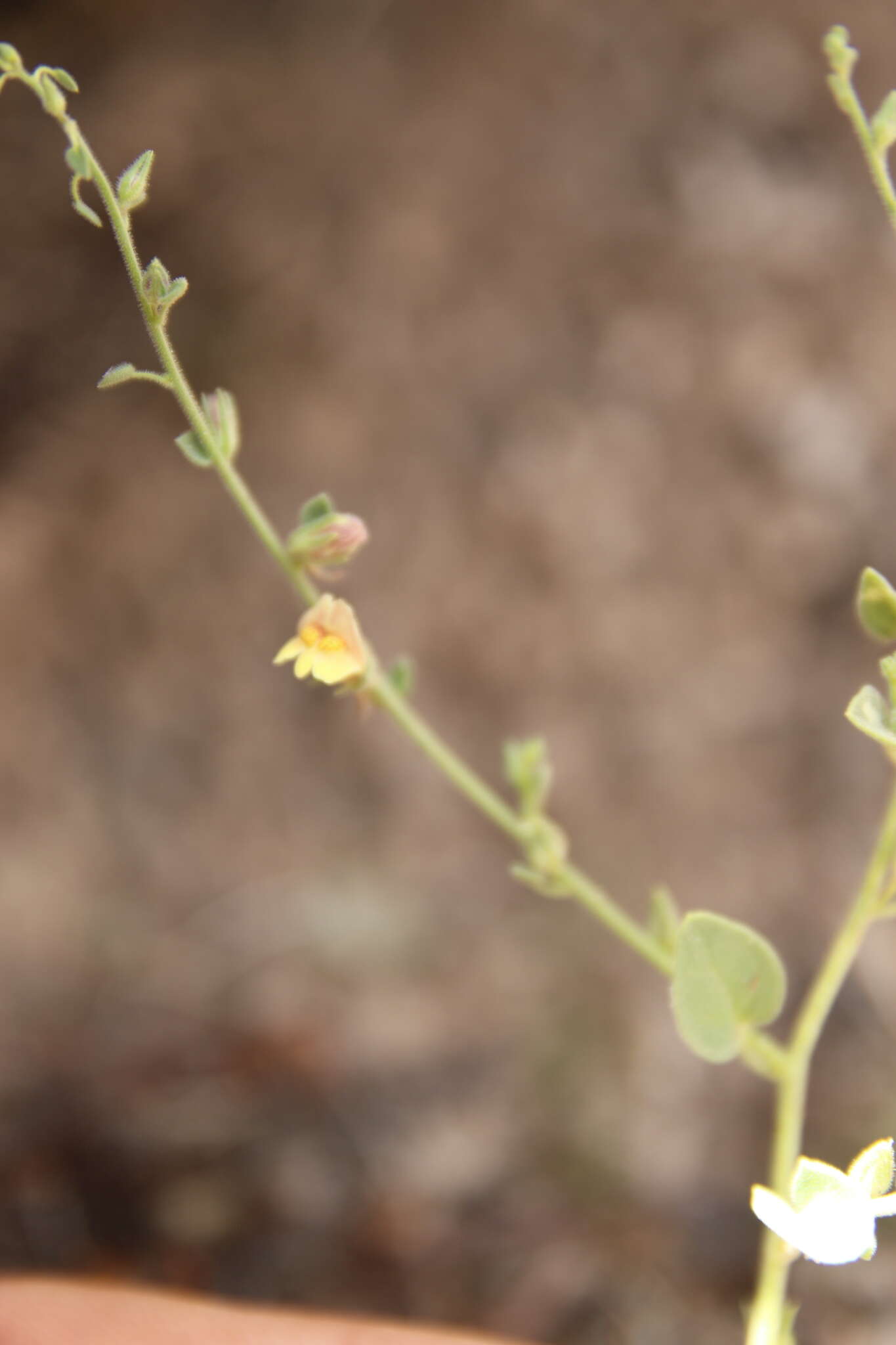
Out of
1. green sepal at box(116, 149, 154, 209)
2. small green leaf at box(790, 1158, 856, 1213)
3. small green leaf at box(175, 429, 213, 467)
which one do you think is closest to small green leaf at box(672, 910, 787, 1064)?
small green leaf at box(790, 1158, 856, 1213)

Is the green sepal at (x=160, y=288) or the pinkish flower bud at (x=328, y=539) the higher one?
the green sepal at (x=160, y=288)

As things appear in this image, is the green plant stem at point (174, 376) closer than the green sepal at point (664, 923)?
Yes

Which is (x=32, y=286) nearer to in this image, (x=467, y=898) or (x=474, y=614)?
(x=474, y=614)

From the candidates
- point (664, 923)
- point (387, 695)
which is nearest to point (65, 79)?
point (387, 695)

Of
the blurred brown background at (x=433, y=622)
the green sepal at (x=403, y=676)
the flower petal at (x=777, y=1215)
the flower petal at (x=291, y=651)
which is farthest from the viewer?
the blurred brown background at (x=433, y=622)

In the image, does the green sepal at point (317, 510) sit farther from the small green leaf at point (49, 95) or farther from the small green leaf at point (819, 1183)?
the small green leaf at point (819, 1183)

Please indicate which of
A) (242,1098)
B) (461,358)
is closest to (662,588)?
(461,358)

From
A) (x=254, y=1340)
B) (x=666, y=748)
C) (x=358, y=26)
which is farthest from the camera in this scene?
(x=358, y=26)

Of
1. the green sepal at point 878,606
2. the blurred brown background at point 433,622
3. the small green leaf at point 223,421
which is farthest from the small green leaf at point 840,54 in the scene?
the blurred brown background at point 433,622
